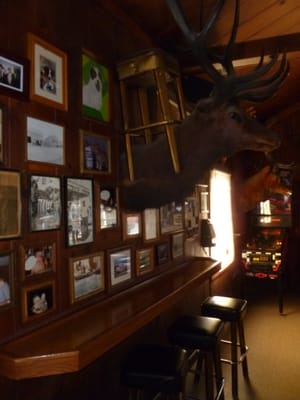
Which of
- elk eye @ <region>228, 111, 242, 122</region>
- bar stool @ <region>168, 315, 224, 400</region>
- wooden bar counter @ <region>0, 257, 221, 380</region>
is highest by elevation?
elk eye @ <region>228, 111, 242, 122</region>

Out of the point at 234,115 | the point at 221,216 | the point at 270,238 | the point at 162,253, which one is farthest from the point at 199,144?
the point at 270,238

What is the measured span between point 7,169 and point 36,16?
0.72m

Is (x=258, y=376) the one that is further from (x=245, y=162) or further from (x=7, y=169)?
(x=245, y=162)

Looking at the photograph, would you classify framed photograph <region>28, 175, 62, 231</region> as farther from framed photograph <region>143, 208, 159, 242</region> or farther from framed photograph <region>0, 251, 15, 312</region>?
framed photograph <region>143, 208, 159, 242</region>

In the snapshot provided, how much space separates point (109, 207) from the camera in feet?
6.74

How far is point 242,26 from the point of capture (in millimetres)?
2803

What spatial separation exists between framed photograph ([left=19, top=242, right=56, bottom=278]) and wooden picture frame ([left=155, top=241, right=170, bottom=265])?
111cm

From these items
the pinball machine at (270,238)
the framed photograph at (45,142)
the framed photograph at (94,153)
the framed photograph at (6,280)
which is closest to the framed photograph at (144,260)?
the framed photograph at (94,153)

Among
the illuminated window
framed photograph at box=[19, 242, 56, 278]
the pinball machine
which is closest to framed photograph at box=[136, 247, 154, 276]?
framed photograph at box=[19, 242, 56, 278]

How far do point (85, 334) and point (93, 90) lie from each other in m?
1.25

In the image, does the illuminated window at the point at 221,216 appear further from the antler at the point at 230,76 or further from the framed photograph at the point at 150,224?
the antler at the point at 230,76

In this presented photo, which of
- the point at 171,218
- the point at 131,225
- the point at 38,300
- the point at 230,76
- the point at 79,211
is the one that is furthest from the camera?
the point at 171,218

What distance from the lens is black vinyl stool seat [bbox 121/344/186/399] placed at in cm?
180

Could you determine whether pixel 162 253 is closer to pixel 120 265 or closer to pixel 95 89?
pixel 120 265
